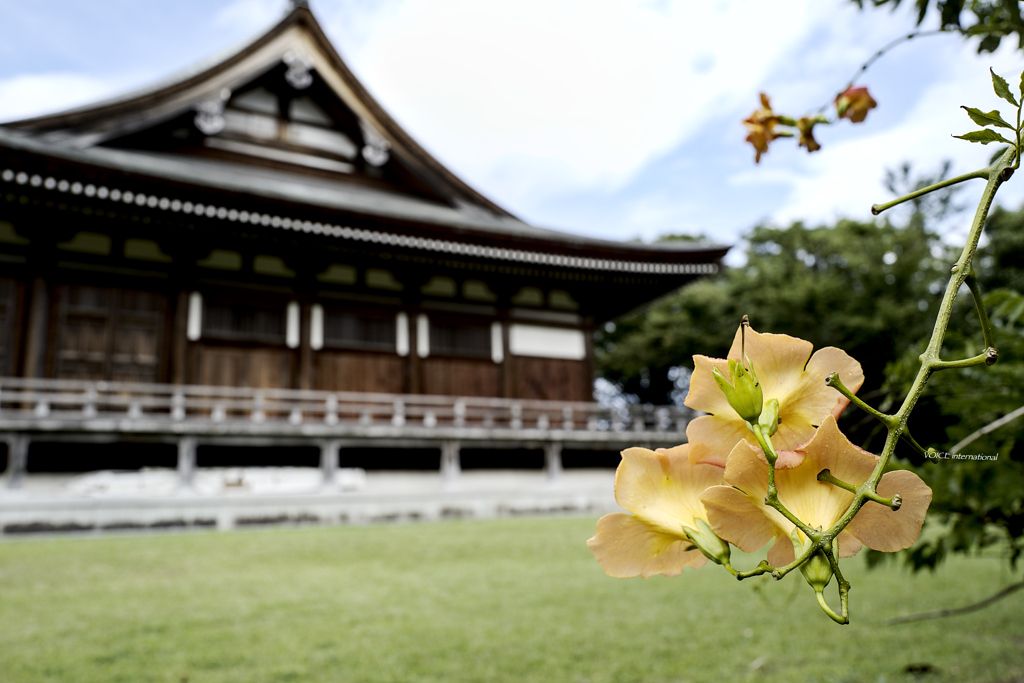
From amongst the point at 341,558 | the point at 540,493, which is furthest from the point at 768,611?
the point at 540,493

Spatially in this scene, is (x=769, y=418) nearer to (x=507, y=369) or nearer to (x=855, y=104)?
(x=855, y=104)

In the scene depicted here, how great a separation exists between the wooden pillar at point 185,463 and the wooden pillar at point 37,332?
5.67 feet

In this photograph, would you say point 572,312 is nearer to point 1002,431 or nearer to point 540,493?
point 540,493

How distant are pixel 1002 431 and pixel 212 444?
8390mm

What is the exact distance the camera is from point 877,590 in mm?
4688

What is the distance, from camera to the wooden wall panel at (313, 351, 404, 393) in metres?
9.50

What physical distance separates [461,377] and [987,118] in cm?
988

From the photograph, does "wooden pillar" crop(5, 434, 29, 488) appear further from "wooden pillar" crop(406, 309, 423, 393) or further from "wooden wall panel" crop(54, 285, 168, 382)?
"wooden pillar" crop(406, 309, 423, 393)

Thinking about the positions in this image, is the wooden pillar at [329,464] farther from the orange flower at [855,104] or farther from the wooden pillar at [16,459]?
the orange flower at [855,104]

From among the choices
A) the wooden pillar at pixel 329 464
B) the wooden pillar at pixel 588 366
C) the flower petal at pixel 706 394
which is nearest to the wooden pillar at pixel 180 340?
the wooden pillar at pixel 329 464

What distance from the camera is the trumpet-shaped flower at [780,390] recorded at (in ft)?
1.49

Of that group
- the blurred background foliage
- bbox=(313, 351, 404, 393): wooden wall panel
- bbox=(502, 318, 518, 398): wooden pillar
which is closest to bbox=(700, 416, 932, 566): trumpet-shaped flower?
the blurred background foliage

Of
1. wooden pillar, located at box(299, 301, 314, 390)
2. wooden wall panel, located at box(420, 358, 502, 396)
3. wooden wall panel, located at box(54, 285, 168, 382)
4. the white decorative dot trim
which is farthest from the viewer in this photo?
wooden wall panel, located at box(420, 358, 502, 396)

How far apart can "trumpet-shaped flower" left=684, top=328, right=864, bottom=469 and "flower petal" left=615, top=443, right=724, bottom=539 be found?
0.01 meters
